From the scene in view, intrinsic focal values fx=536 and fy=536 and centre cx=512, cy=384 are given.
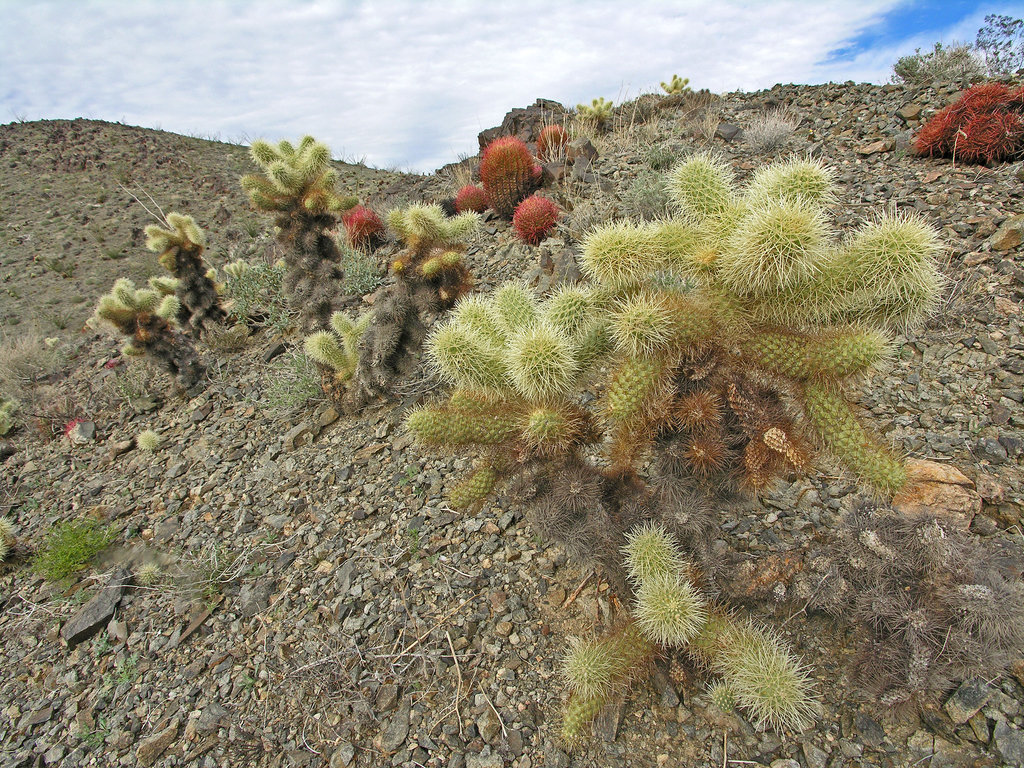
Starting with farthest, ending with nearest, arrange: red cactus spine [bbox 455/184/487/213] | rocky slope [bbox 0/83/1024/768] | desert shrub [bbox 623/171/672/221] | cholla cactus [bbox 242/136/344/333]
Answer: red cactus spine [bbox 455/184/487/213] < desert shrub [bbox 623/171/672/221] < cholla cactus [bbox 242/136/344/333] < rocky slope [bbox 0/83/1024/768]

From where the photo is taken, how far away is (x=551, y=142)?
7.43 m

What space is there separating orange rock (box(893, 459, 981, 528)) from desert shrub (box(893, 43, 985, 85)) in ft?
22.3

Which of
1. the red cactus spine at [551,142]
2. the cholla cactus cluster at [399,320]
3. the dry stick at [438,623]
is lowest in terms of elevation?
the dry stick at [438,623]

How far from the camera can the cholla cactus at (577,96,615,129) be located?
8438 millimetres

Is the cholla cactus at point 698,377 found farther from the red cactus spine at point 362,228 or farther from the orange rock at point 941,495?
the red cactus spine at point 362,228

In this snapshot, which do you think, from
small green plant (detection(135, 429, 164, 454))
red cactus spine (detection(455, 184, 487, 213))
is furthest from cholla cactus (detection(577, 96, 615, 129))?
small green plant (detection(135, 429, 164, 454))

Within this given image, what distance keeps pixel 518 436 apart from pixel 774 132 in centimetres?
549

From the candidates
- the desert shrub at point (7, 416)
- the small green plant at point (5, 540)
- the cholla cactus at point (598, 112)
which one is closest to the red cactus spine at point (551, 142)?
the cholla cactus at point (598, 112)

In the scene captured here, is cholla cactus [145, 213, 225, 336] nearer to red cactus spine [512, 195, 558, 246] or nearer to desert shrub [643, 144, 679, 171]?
red cactus spine [512, 195, 558, 246]

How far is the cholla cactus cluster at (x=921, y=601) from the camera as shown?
1.86 m

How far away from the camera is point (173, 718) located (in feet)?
8.35

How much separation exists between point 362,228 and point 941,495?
6.29 metres

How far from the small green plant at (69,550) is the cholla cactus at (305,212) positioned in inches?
87.9

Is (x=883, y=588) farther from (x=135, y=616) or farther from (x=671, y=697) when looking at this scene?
(x=135, y=616)
